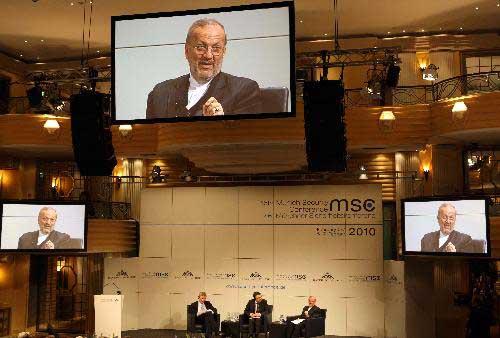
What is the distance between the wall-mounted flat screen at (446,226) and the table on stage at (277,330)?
3025 mm

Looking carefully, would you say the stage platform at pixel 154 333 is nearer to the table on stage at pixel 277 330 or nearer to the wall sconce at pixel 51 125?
the table on stage at pixel 277 330

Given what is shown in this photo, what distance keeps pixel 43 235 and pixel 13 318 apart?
3.74 meters

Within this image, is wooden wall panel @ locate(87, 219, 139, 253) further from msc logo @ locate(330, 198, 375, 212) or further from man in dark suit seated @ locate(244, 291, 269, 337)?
msc logo @ locate(330, 198, 375, 212)

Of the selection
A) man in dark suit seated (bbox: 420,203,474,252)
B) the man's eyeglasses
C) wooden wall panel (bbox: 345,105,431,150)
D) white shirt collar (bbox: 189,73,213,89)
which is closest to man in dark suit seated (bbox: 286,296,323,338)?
man in dark suit seated (bbox: 420,203,474,252)

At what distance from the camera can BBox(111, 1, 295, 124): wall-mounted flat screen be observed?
29.3 feet

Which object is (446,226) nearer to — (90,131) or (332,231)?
(332,231)

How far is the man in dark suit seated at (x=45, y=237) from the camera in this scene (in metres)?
13.2

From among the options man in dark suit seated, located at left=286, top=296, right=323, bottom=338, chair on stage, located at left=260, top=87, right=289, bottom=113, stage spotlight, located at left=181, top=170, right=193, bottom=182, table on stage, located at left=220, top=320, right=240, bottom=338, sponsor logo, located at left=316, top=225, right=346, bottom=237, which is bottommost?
table on stage, located at left=220, top=320, right=240, bottom=338

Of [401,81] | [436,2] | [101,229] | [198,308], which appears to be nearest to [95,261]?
[101,229]

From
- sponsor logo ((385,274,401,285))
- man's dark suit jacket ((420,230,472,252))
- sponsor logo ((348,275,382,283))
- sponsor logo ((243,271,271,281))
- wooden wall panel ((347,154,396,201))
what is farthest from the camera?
wooden wall panel ((347,154,396,201))

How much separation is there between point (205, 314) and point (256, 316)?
3.85ft

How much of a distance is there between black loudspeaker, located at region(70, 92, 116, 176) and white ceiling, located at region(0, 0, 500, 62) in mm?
3937

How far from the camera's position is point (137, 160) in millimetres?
16391

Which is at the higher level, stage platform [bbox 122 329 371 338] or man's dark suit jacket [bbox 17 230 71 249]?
man's dark suit jacket [bbox 17 230 71 249]
